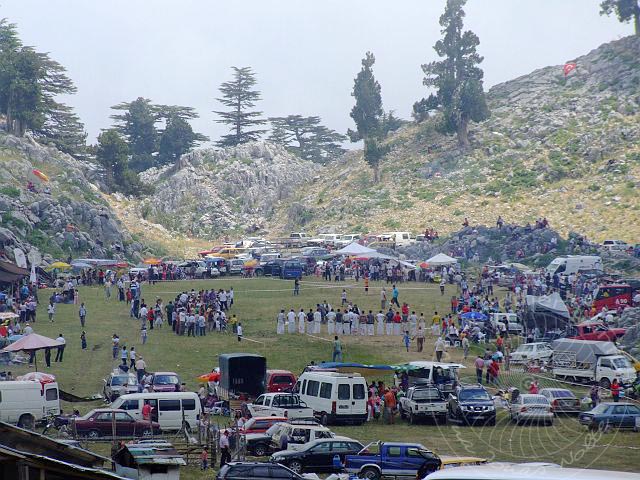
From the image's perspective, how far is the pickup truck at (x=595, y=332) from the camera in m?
42.3

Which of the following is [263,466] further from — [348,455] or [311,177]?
[311,177]

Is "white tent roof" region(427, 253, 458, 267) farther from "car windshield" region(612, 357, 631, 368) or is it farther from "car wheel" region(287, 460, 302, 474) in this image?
"car wheel" region(287, 460, 302, 474)

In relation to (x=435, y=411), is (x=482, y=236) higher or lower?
higher

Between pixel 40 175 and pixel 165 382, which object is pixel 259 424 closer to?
pixel 165 382

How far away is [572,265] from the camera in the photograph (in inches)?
2410

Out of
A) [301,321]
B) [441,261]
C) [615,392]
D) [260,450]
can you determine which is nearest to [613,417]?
[615,392]

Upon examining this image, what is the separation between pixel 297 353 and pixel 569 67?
89.7 metres

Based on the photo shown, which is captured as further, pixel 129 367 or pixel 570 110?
pixel 570 110

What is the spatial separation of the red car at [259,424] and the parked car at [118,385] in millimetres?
5968

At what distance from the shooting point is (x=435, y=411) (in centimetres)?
3181

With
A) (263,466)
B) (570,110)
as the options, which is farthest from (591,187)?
(263,466)

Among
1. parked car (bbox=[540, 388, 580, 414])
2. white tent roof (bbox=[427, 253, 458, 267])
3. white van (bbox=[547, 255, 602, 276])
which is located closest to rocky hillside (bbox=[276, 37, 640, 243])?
white van (bbox=[547, 255, 602, 276])

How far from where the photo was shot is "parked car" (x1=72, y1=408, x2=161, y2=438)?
27.9 meters

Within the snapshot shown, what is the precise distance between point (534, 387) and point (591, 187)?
63093 mm
